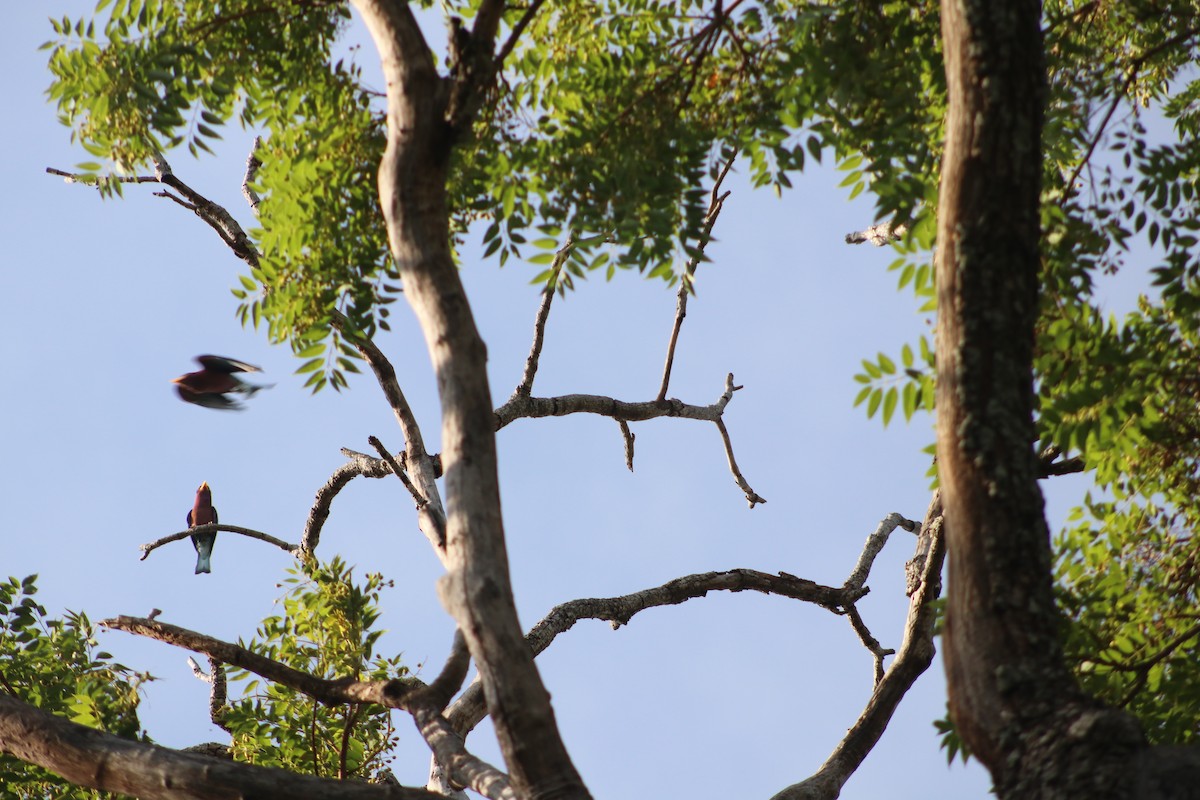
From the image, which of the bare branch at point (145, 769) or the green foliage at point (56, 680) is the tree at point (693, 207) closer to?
the bare branch at point (145, 769)

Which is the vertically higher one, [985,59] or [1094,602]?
[985,59]

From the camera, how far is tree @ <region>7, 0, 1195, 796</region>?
3260 millimetres

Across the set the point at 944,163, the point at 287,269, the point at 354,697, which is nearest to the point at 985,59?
the point at 944,163

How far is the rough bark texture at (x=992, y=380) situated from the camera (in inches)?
125

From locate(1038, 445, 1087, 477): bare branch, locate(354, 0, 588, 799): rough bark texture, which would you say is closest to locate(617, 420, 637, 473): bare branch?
locate(1038, 445, 1087, 477): bare branch

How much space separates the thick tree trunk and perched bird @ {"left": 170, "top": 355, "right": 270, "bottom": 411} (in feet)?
18.2

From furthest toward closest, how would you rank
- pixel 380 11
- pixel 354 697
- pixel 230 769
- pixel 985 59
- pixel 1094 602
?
pixel 1094 602 < pixel 354 697 < pixel 380 11 < pixel 230 769 < pixel 985 59

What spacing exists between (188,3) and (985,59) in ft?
13.4

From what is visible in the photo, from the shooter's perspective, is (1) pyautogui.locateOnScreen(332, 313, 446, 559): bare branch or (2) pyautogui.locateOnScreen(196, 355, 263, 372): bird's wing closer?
(1) pyautogui.locateOnScreen(332, 313, 446, 559): bare branch

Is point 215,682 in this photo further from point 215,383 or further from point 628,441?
point 628,441

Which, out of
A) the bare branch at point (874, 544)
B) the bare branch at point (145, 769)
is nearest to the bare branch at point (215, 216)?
the bare branch at point (145, 769)

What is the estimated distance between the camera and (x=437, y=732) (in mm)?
3986

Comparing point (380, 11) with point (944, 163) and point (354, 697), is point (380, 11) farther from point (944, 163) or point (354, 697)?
point (354, 697)

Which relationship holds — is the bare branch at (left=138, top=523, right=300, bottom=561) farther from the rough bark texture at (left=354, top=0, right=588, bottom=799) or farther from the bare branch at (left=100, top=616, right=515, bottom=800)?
the rough bark texture at (left=354, top=0, right=588, bottom=799)
